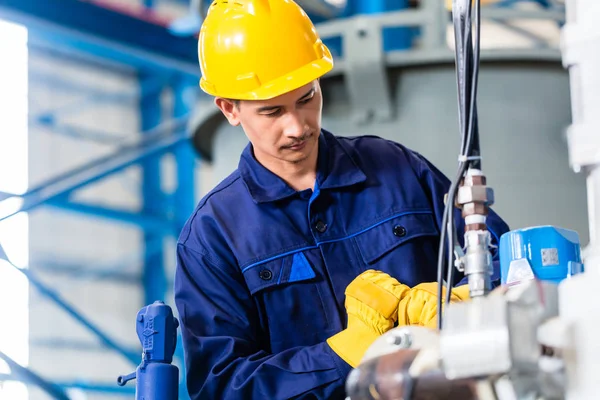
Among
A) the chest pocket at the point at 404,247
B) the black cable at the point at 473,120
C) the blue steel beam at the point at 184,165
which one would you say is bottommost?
the black cable at the point at 473,120

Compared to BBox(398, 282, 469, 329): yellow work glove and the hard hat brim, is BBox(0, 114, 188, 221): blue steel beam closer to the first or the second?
the hard hat brim

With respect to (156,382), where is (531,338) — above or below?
below

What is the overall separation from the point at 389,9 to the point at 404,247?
2891 mm

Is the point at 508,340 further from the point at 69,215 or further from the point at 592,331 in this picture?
the point at 69,215

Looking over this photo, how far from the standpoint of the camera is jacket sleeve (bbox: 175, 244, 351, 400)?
2.09 m

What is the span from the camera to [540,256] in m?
1.64

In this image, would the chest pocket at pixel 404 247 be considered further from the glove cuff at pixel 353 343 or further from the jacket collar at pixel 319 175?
the glove cuff at pixel 353 343

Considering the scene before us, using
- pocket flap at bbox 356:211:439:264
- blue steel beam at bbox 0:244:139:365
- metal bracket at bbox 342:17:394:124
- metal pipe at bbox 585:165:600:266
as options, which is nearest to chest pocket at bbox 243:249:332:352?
pocket flap at bbox 356:211:439:264

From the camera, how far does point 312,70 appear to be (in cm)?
242

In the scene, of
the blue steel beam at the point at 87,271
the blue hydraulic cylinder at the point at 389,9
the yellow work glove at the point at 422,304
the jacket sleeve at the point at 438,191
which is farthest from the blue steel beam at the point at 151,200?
the yellow work glove at the point at 422,304

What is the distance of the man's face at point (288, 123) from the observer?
2354 mm

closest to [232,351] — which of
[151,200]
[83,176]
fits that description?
[83,176]

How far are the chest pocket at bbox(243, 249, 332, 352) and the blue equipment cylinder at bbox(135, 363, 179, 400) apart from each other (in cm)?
33

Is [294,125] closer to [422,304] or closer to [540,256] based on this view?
[422,304]
